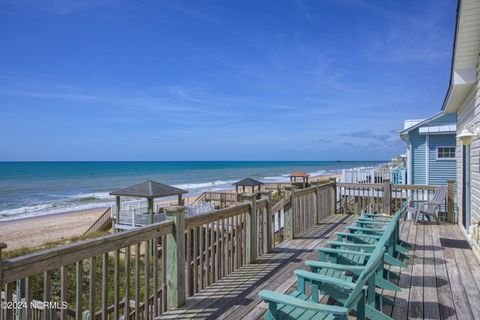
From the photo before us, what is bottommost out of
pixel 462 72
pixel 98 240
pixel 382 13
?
pixel 98 240

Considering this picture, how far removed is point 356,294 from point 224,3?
10.7m

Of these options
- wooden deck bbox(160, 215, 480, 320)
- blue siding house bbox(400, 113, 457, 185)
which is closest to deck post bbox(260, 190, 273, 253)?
wooden deck bbox(160, 215, 480, 320)

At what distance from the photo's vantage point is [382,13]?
10.0m

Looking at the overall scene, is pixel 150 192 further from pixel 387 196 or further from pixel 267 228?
pixel 267 228

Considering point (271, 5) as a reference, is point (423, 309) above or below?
below

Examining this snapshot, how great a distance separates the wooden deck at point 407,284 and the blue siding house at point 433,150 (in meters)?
7.41

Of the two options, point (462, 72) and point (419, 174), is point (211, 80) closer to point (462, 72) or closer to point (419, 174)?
point (419, 174)

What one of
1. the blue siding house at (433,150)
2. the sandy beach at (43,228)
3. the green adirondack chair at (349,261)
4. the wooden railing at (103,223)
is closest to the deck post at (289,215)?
the green adirondack chair at (349,261)

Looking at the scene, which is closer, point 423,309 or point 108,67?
point 423,309

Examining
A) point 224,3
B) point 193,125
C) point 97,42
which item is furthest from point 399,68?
point 193,125

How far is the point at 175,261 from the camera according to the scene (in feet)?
10.5

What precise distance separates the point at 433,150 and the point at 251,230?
35.1 feet

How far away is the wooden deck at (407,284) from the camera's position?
303 cm

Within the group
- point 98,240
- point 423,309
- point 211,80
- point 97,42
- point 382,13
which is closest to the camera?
point 98,240
